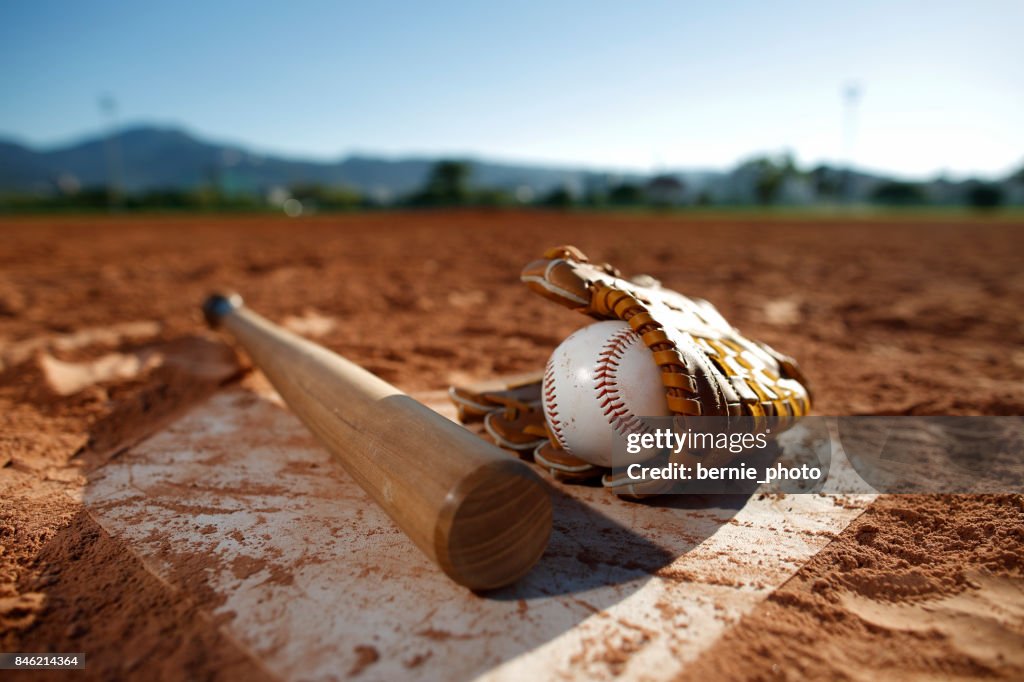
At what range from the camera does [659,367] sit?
2.00 m

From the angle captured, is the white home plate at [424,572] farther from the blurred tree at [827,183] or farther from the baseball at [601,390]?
the blurred tree at [827,183]

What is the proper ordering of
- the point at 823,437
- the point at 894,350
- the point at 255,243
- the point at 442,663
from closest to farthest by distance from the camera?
the point at 442,663, the point at 823,437, the point at 894,350, the point at 255,243

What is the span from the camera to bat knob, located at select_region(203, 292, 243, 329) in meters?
3.95

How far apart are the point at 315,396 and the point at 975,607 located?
78.8 inches

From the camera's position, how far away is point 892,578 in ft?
5.30

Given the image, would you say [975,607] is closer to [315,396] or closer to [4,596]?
[315,396]

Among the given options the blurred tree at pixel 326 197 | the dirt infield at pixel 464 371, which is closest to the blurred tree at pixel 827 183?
the blurred tree at pixel 326 197

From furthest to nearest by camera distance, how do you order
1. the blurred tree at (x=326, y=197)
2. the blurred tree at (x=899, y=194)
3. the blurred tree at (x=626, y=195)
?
1. the blurred tree at (x=626, y=195)
2. the blurred tree at (x=326, y=197)
3. the blurred tree at (x=899, y=194)

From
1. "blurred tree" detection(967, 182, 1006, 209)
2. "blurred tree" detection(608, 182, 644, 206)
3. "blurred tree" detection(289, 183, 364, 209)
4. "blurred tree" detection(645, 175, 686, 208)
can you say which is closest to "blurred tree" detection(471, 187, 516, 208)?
"blurred tree" detection(608, 182, 644, 206)

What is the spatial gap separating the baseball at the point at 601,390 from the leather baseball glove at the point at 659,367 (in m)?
0.05

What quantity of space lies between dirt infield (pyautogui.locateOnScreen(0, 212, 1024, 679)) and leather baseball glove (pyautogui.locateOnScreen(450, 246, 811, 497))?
51cm

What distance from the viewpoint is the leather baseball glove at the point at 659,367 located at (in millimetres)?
1967

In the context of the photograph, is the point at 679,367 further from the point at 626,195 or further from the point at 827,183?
the point at 827,183

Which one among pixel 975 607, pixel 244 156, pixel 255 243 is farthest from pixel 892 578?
pixel 244 156
